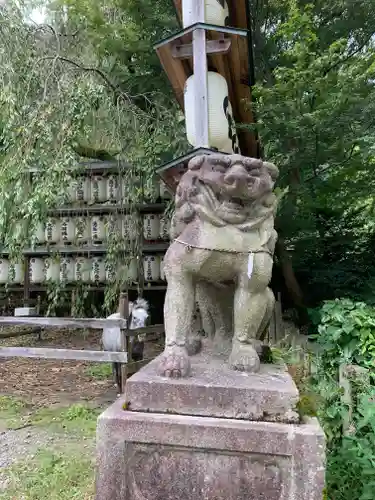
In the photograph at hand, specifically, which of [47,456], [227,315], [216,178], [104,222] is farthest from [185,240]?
[104,222]

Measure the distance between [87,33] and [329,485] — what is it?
4811 millimetres

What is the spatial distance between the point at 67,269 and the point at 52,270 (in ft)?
0.82

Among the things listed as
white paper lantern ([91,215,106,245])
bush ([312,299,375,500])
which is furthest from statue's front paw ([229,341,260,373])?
white paper lantern ([91,215,106,245])

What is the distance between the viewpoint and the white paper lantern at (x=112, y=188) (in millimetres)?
5395

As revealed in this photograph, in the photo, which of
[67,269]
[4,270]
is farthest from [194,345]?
[4,270]

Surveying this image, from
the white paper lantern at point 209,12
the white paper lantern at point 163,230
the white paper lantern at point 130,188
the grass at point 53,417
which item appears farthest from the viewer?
the white paper lantern at point 163,230

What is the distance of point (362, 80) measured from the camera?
371cm

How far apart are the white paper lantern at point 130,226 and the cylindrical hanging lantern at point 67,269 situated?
1.14m

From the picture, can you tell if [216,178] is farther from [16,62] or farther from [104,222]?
[104,222]

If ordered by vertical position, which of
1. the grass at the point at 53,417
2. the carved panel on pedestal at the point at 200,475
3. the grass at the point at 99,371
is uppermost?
the carved panel on pedestal at the point at 200,475

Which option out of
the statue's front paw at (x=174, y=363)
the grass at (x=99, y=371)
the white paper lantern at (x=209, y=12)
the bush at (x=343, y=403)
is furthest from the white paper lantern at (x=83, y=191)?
the statue's front paw at (x=174, y=363)

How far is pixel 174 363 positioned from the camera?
162cm

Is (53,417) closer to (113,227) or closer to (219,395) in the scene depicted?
(113,227)

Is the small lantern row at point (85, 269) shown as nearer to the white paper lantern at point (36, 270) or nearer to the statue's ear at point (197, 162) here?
the white paper lantern at point (36, 270)
